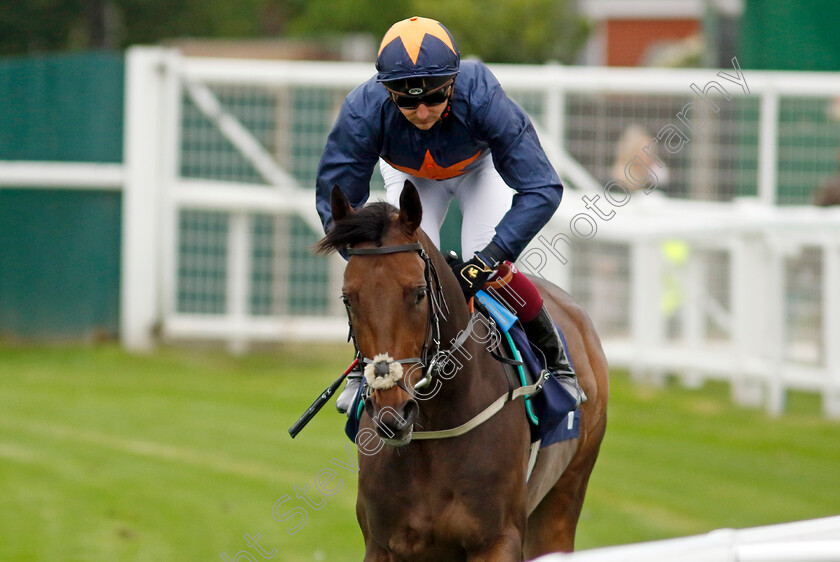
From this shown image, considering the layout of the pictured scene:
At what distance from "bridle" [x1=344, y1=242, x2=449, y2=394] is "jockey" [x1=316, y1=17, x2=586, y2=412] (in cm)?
25

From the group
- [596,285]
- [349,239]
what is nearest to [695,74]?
[596,285]

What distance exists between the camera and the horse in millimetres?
3322

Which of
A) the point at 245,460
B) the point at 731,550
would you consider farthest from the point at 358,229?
the point at 245,460

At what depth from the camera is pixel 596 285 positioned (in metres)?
10.3

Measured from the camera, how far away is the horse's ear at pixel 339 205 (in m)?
3.52

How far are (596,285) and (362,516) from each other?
6.62 metres

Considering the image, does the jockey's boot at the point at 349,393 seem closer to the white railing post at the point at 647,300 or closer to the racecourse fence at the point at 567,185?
the racecourse fence at the point at 567,185

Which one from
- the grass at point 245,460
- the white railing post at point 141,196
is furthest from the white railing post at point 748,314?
the white railing post at point 141,196

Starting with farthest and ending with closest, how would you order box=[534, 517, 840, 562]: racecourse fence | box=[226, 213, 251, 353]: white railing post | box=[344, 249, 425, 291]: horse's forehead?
box=[226, 213, 251, 353]: white railing post < box=[344, 249, 425, 291]: horse's forehead < box=[534, 517, 840, 562]: racecourse fence

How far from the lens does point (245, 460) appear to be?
8000 mm

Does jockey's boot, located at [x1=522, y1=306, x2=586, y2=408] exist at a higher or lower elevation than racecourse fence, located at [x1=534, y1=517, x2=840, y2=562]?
higher

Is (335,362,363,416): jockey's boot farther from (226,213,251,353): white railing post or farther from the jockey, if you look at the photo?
(226,213,251,353): white railing post

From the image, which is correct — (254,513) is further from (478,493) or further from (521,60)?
(521,60)

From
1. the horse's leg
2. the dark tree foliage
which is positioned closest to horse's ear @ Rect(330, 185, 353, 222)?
the horse's leg
